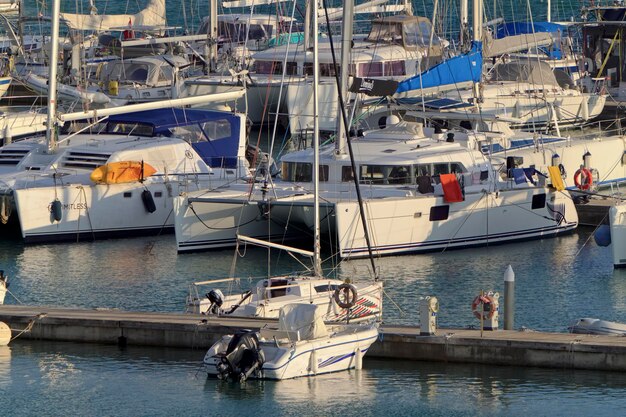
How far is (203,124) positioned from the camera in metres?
47.2

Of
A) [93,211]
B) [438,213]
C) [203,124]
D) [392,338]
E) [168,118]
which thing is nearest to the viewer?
[392,338]

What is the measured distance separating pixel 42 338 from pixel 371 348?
19.4 feet

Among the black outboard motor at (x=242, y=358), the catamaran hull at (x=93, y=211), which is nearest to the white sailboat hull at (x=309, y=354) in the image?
the black outboard motor at (x=242, y=358)

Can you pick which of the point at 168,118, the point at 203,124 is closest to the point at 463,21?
the point at 203,124

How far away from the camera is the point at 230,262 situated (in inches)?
1598

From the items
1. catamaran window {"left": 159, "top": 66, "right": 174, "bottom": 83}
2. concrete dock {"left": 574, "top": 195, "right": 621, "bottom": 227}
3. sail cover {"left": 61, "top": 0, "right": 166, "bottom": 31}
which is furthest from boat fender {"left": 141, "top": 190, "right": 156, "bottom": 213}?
sail cover {"left": 61, "top": 0, "right": 166, "bottom": 31}

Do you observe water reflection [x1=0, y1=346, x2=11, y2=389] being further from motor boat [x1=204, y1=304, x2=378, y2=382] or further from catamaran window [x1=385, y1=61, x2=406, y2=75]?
catamaran window [x1=385, y1=61, x2=406, y2=75]

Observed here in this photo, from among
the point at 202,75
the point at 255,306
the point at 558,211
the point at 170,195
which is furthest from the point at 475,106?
the point at 255,306

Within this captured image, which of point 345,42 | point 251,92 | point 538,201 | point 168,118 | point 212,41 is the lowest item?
point 538,201

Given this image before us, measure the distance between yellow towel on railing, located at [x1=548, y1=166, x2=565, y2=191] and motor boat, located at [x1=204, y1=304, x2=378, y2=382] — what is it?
46.9 ft

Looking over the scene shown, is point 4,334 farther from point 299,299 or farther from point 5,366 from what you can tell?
point 299,299

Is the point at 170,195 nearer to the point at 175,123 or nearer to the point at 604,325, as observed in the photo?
the point at 175,123

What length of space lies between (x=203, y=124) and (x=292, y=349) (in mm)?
19174

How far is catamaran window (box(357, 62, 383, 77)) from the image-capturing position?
60.1 m
